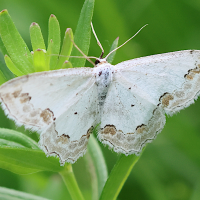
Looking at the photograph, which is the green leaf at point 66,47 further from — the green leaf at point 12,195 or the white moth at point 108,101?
the green leaf at point 12,195

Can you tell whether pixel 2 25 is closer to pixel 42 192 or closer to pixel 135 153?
pixel 135 153

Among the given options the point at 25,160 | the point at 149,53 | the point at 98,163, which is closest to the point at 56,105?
the point at 25,160

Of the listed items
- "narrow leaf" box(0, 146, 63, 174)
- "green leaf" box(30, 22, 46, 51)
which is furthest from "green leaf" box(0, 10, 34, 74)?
"narrow leaf" box(0, 146, 63, 174)

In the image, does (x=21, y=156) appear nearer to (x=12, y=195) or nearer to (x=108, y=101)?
(x=12, y=195)

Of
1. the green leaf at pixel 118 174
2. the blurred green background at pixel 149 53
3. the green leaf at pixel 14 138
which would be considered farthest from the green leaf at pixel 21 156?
the blurred green background at pixel 149 53

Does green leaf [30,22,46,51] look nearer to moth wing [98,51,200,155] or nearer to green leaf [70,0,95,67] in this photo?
green leaf [70,0,95,67]

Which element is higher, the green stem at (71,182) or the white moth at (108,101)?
the white moth at (108,101)

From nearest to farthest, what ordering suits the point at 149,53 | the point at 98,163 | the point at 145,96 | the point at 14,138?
the point at 145,96
the point at 14,138
the point at 98,163
the point at 149,53
